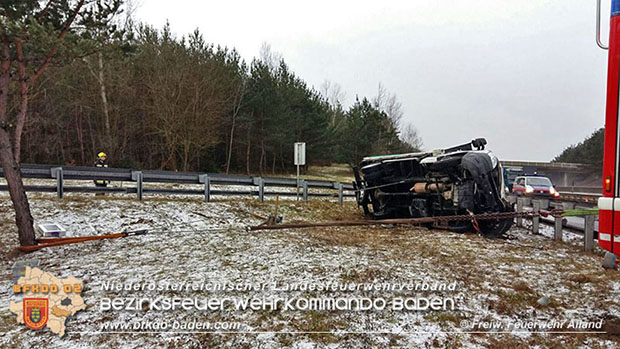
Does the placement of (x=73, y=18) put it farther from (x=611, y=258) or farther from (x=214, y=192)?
(x=611, y=258)

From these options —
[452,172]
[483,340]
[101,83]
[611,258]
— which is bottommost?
[483,340]

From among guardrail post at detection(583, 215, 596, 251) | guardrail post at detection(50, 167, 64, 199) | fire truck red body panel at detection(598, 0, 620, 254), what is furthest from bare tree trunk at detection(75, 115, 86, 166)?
fire truck red body panel at detection(598, 0, 620, 254)

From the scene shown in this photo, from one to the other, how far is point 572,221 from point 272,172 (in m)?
28.3

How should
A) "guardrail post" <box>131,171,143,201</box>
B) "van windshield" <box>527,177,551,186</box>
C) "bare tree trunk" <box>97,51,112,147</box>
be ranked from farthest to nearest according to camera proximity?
"bare tree trunk" <box>97,51,112,147</box> < "van windshield" <box>527,177,551,186</box> < "guardrail post" <box>131,171,143,201</box>

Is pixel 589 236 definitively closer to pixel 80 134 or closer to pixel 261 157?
pixel 261 157

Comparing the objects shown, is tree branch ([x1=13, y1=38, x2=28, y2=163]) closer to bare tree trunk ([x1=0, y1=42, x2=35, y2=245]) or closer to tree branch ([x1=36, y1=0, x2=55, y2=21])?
bare tree trunk ([x1=0, y1=42, x2=35, y2=245])

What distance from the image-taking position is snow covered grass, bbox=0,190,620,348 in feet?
9.93

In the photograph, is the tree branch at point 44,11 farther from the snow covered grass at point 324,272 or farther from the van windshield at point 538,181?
the van windshield at point 538,181

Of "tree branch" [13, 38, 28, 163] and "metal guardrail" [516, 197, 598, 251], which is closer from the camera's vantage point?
"tree branch" [13, 38, 28, 163]

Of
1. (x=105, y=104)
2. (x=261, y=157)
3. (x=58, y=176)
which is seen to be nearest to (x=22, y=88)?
(x=58, y=176)

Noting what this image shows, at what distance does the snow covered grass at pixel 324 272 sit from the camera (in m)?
3.03

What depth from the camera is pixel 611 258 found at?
4.54m

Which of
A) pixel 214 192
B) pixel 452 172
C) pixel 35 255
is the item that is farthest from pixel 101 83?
pixel 452 172

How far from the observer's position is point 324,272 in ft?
14.7
